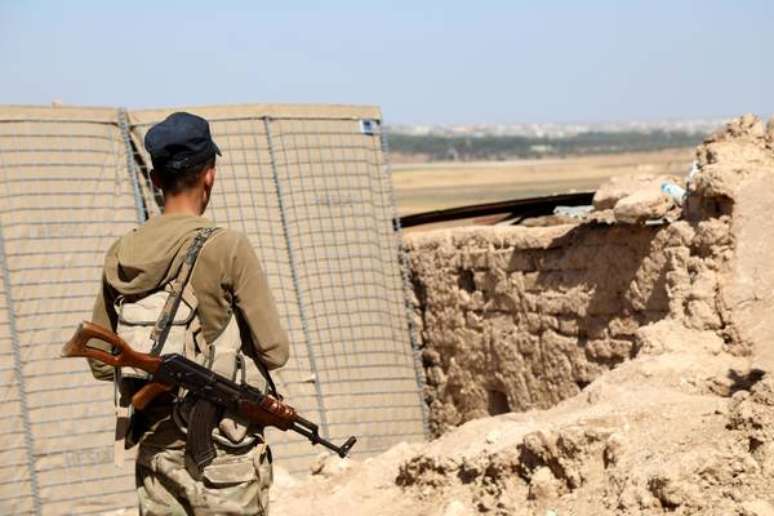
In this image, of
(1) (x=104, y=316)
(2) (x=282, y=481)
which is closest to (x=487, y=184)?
(2) (x=282, y=481)

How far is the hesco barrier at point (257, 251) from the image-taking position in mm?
8297

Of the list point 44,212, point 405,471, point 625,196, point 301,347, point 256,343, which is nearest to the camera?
point 256,343

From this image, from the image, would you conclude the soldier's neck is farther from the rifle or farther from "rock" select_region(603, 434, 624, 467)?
"rock" select_region(603, 434, 624, 467)

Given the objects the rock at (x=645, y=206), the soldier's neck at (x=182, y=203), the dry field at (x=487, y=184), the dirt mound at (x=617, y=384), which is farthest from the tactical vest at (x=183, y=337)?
the dry field at (x=487, y=184)

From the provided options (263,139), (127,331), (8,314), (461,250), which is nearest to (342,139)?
(263,139)

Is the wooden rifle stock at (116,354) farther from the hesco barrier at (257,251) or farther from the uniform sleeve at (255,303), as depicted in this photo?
the hesco barrier at (257,251)

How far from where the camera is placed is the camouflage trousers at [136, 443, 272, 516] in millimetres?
4016

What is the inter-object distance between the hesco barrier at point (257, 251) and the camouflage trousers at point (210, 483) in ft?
12.7

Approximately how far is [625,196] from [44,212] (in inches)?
141

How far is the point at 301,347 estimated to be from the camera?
361 inches

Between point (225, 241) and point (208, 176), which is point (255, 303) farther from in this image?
point (208, 176)

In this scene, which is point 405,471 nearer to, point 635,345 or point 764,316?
point 635,345

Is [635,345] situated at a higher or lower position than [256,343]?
lower

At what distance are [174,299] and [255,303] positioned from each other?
0.23 m
